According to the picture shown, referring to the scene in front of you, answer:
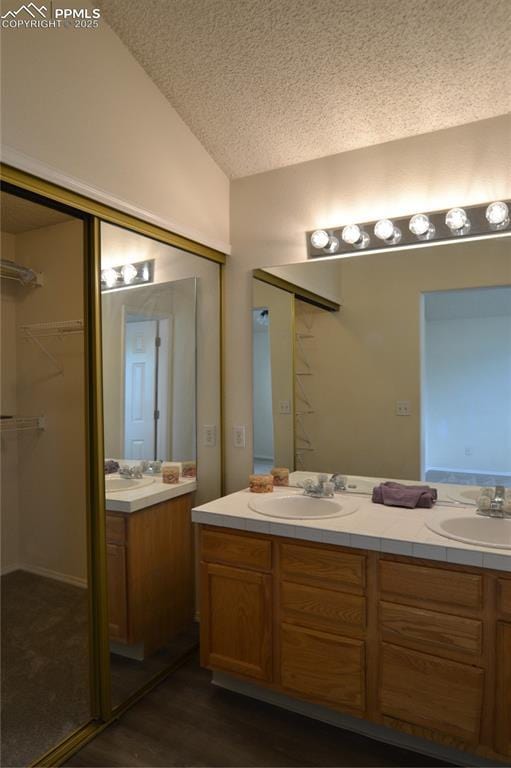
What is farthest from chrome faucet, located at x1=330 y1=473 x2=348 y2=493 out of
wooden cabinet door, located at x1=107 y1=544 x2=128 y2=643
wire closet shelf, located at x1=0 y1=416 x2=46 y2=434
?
wire closet shelf, located at x1=0 y1=416 x2=46 y2=434

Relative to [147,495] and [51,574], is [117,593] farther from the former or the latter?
[51,574]

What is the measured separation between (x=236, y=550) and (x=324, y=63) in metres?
2.17

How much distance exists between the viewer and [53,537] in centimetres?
268

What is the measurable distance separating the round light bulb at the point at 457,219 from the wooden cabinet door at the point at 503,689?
1643mm

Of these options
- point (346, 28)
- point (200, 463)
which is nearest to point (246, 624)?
point (200, 463)

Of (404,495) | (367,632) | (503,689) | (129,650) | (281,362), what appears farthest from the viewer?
(281,362)

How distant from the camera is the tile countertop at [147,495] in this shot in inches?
83.5

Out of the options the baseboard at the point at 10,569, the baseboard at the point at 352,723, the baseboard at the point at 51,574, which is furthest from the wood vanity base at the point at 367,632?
the baseboard at the point at 10,569

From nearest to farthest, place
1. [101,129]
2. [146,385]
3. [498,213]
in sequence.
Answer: [101,129]
[498,213]
[146,385]

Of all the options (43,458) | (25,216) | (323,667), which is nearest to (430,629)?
(323,667)

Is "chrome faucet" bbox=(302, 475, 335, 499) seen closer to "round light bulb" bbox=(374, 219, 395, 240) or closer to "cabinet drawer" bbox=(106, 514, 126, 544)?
"cabinet drawer" bbox=(106, 514, 126, 544)

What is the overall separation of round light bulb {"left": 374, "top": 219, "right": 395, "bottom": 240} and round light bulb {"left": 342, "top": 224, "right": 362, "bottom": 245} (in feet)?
0.30

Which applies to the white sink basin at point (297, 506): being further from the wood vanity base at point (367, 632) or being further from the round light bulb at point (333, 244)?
the round light bulb at point (333, 244)

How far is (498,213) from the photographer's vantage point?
6.78ft
